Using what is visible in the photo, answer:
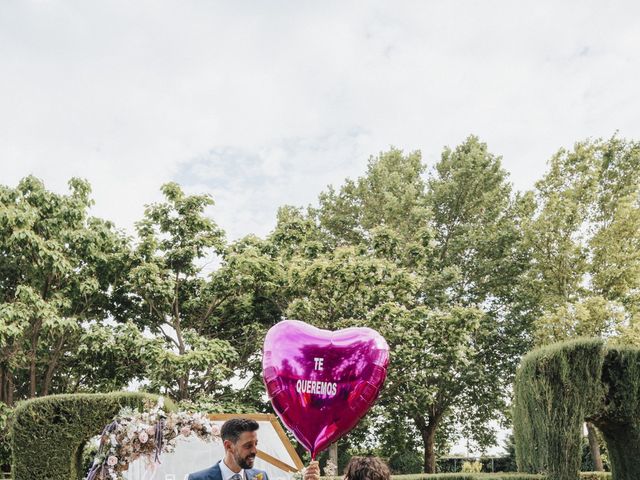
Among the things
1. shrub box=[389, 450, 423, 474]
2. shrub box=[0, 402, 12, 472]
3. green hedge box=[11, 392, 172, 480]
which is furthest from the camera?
shrub box=[389, 450, 423, 474]

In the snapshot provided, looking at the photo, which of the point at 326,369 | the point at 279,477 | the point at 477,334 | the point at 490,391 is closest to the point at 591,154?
the point at 477,334

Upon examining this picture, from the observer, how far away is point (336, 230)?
28.8 m

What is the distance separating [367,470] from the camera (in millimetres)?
3770

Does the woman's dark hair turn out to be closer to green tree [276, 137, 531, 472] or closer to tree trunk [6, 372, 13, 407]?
green tree [276, 137, 531, 472]

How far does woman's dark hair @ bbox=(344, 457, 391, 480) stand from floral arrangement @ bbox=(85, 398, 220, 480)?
3.49m

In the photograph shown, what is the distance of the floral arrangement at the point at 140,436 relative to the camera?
6801 millimetres

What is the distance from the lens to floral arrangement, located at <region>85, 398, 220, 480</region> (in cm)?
680

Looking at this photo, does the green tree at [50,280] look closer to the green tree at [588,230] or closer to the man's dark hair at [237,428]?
the man's dark hair at [237,428]

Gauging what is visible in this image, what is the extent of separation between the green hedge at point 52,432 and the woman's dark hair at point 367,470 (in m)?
7.79

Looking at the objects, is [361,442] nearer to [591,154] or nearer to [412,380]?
[412,380]

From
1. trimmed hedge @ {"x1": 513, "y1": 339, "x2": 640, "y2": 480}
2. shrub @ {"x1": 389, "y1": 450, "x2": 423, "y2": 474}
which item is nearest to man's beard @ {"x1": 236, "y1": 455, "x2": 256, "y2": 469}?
trimmed hedge @ {"x1": 513, "y1": 339, "x2": 640, "y2": 480}

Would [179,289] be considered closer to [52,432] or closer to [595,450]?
[52,432]

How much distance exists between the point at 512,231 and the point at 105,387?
16764mm

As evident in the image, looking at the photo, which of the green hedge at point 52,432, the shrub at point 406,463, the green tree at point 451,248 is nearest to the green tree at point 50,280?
the green hedge at point 52,432
